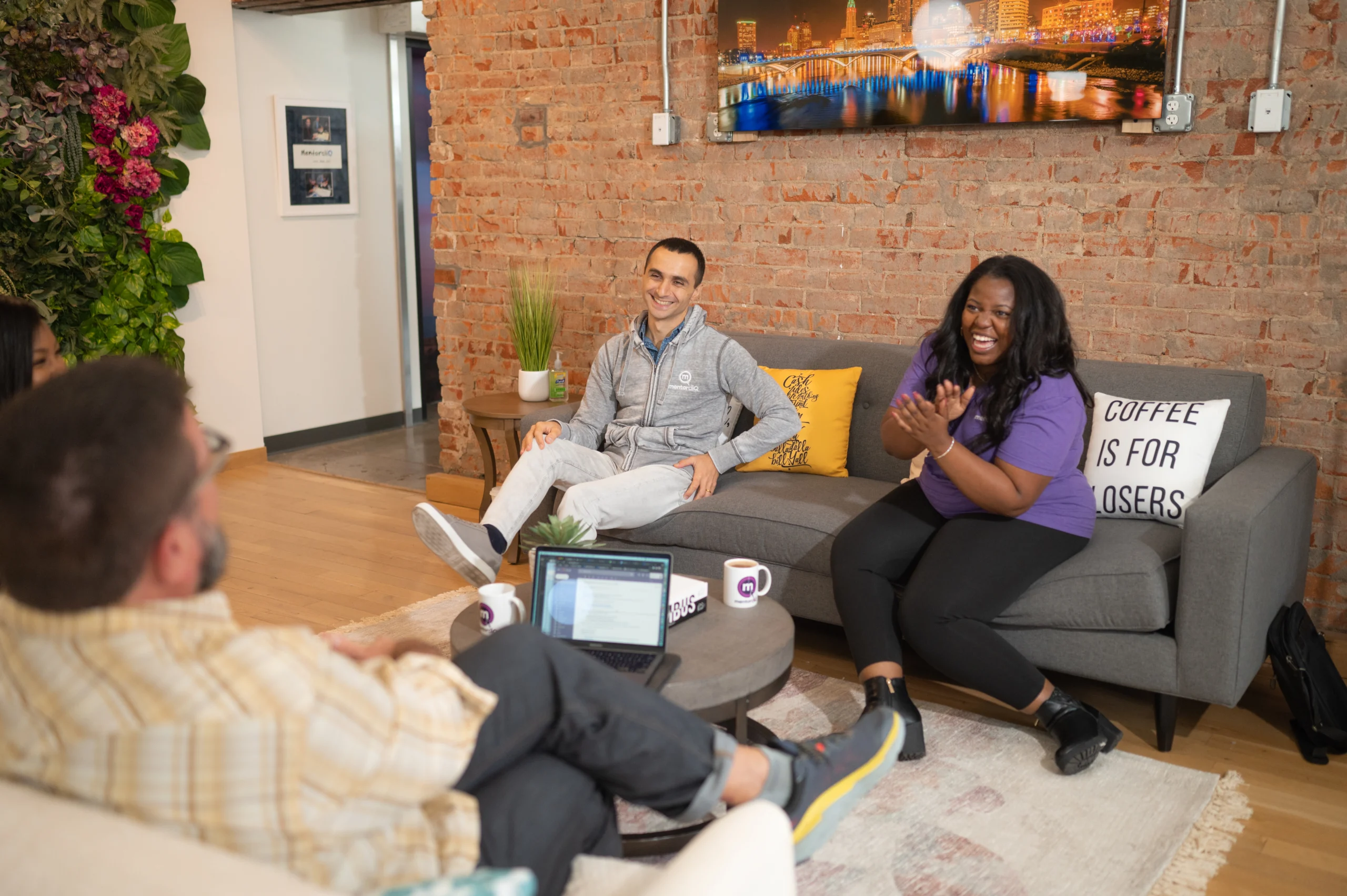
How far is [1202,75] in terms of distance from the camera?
3283 mm

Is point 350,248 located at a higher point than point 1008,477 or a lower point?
higher

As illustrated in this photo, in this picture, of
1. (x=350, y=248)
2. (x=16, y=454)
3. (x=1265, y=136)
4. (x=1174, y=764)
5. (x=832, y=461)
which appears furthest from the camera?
(x=350, y=248)

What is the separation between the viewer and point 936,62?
3.65m

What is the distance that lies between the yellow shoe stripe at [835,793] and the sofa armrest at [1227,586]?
41.3 inches

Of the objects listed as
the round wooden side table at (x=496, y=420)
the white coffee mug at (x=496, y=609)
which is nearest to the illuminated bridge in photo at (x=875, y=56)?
the round wooden side table at (x=496, y=420)

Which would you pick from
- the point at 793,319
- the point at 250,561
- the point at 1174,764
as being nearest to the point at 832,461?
the point at 793,319

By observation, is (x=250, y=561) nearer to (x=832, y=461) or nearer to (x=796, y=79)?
(x=832, y=461)

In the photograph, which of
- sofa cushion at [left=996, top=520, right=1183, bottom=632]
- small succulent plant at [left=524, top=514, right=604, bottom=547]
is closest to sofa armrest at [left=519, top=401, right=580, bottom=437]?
small succulent plant at [left=524, top=514, right=604, bottom=547]

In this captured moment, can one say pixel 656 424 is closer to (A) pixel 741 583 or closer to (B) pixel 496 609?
(A) pixel 741 583

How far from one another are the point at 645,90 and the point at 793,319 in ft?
3.51

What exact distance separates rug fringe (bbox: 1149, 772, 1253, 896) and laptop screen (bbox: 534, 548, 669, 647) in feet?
3.44

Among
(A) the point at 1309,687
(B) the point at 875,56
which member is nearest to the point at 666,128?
(B) the point at 875,56

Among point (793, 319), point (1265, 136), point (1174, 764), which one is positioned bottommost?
point (1174, 764)

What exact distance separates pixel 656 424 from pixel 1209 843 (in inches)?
76.2
